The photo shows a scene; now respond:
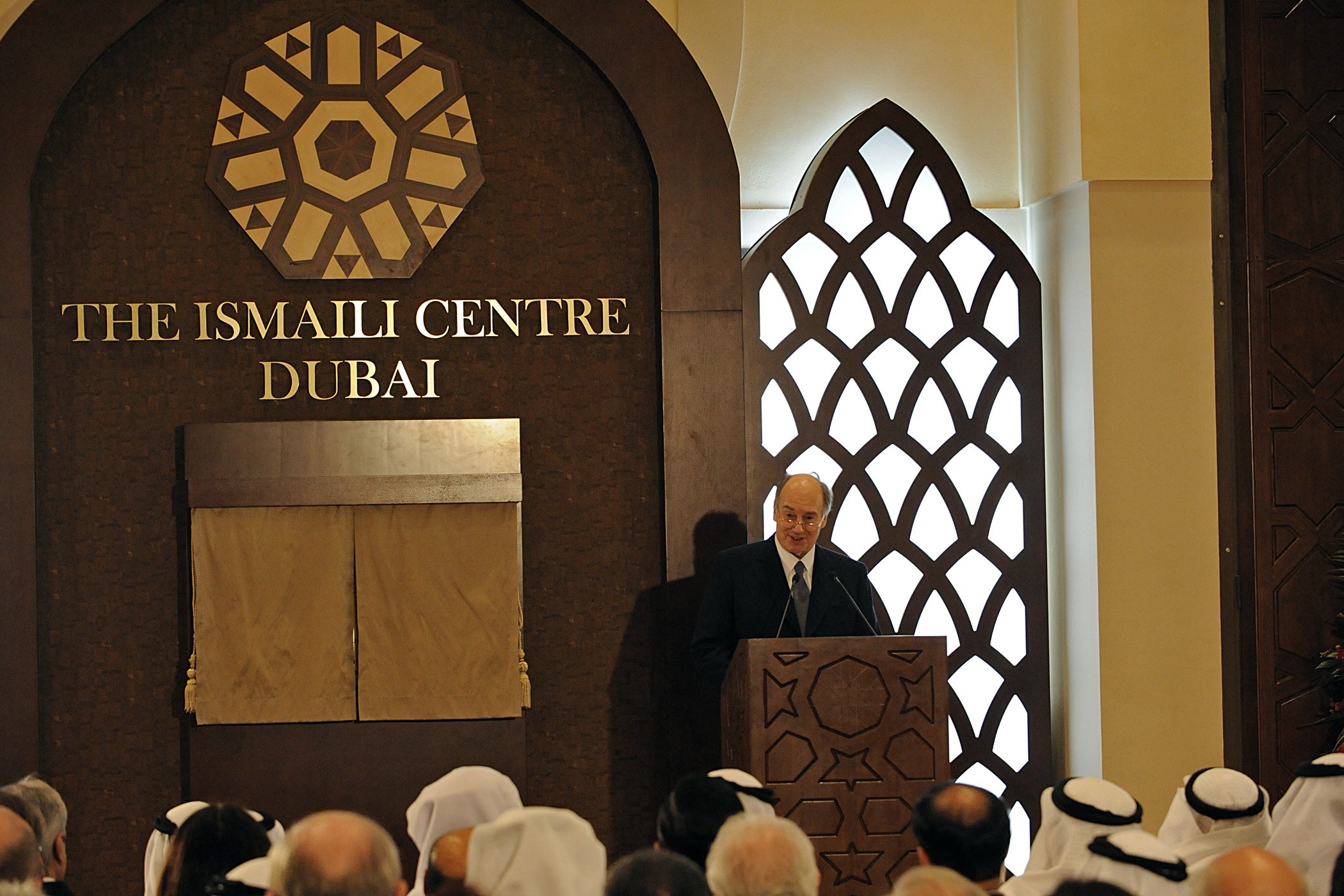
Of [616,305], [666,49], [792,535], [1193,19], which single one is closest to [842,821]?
[792,535]

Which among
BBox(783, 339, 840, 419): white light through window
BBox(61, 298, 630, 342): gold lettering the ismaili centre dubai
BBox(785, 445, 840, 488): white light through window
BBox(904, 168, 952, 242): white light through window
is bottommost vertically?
BBox(785, 445, 840, 488): white light through window

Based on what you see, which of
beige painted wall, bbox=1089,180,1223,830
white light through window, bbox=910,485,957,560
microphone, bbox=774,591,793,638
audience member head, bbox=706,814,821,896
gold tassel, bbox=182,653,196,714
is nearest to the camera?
audience member head, bbox=706,814,821,896

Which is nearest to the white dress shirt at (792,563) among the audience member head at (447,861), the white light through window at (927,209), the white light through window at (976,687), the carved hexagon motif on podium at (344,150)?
the white light through window at (976,687)

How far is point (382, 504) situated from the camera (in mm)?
5664

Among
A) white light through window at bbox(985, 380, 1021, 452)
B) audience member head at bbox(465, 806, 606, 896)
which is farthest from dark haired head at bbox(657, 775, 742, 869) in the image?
white light through window at bbox(985, 380, 1021, 452)

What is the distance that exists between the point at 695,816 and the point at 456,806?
607 mm

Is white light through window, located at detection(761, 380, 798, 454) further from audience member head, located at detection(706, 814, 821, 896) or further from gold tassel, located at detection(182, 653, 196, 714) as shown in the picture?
audience member head, located at detection(706, 814, 821, 896)

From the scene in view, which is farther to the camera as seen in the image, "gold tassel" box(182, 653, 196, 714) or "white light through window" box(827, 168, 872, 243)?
"white light through window" box(827, 168, 872, 243)

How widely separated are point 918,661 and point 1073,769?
6.80 ft

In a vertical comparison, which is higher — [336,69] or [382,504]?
[336,69]

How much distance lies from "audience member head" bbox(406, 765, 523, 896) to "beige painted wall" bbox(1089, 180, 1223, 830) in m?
3.45

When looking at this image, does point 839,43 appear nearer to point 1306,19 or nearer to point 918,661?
point 1306,19

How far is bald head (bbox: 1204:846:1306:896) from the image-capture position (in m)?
2.28

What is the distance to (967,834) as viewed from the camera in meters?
2.87
